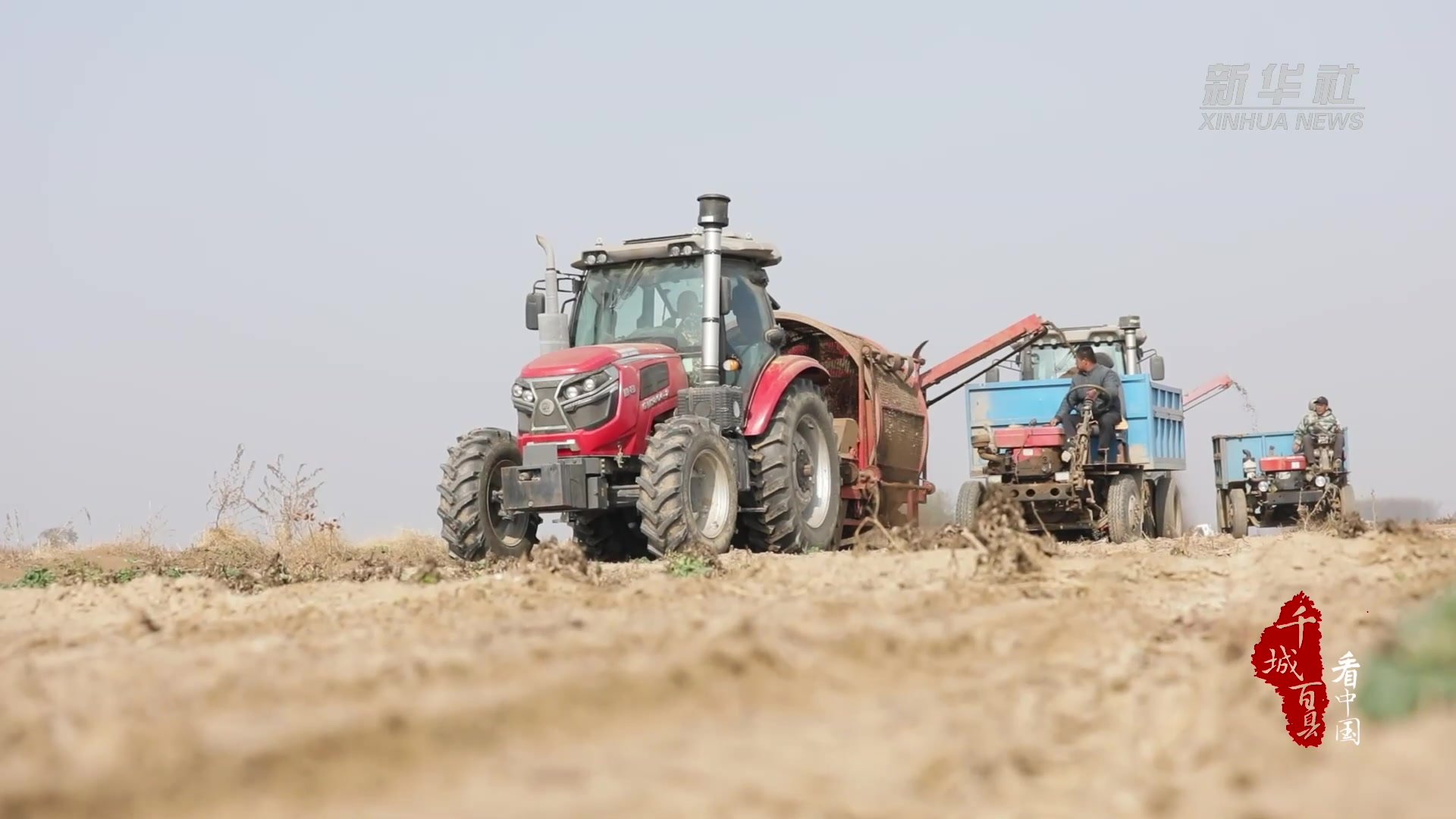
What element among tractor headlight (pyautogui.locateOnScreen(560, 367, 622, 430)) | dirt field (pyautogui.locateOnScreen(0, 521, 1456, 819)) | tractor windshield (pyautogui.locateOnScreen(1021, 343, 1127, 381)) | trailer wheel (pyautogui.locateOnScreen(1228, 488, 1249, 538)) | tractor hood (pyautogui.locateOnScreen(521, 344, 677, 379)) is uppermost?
tractor windshield (pyautogui.locateOnScreen(1021, 343, 1127, 381))

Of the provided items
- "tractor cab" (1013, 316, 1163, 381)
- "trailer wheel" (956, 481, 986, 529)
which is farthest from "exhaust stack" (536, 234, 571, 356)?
"tractor cab" (1013, 316, 1163, 381)

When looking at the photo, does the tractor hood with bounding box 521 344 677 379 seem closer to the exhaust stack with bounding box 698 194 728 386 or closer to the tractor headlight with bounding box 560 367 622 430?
the tractor headlight with bounding box 560 367 622 430

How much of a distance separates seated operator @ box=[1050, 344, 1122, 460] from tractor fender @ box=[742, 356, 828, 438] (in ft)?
14.4

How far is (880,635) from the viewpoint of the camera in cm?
425

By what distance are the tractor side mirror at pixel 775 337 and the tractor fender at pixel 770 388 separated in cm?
10

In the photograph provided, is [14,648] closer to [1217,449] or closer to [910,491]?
[910,491]

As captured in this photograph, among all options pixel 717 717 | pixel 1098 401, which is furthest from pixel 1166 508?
pixel 717 717

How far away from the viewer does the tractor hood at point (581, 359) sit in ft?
33.7

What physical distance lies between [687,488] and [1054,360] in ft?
33.7

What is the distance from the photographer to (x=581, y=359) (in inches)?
406

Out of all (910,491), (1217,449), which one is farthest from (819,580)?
(1217,449)

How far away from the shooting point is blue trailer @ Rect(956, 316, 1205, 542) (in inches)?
607

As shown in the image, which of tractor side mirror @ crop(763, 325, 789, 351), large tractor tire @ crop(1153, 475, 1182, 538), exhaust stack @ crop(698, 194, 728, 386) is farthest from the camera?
large tractor tire @ crop(1153, 475, 1182, 538)

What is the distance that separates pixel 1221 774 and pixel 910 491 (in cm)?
1057
